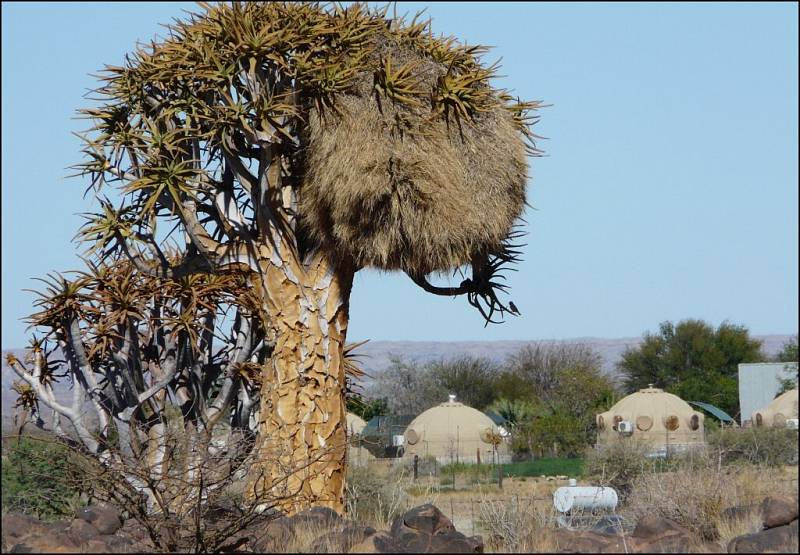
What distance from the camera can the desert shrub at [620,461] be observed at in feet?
65.7

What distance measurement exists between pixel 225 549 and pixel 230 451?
0.82m

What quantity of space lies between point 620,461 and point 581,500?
1041cm

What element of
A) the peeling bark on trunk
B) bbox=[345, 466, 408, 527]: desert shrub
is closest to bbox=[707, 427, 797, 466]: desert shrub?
bbox=[345, 466, 408, 527]: desert shrub

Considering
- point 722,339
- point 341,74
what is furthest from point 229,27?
point 722,339

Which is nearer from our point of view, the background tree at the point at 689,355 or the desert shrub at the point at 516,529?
the desert shrub at the point at 516,529

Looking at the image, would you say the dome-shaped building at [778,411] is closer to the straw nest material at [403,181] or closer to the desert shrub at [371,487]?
the desert shrub at [371,487]

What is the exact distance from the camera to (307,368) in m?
9.46

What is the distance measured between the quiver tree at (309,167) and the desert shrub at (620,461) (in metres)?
10.5

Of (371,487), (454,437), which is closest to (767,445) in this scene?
(371,487)

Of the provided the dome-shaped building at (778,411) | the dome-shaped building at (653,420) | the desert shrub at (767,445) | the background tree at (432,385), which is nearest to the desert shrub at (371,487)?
the desert shrub at (767,445)

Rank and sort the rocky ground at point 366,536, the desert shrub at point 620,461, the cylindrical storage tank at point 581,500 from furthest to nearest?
the desert shrub at point 620,461
the cylindrical storage tank at point 581,500
the rocky ground at point 366,536

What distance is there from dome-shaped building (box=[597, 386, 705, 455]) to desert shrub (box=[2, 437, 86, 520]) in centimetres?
2227

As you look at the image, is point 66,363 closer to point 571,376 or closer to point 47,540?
point 47,540

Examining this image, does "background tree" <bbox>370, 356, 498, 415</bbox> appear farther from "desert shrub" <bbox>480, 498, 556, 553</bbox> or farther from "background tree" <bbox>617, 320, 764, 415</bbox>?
"desert shrub" <bbox>480, 498, 556, 553</bbox>
